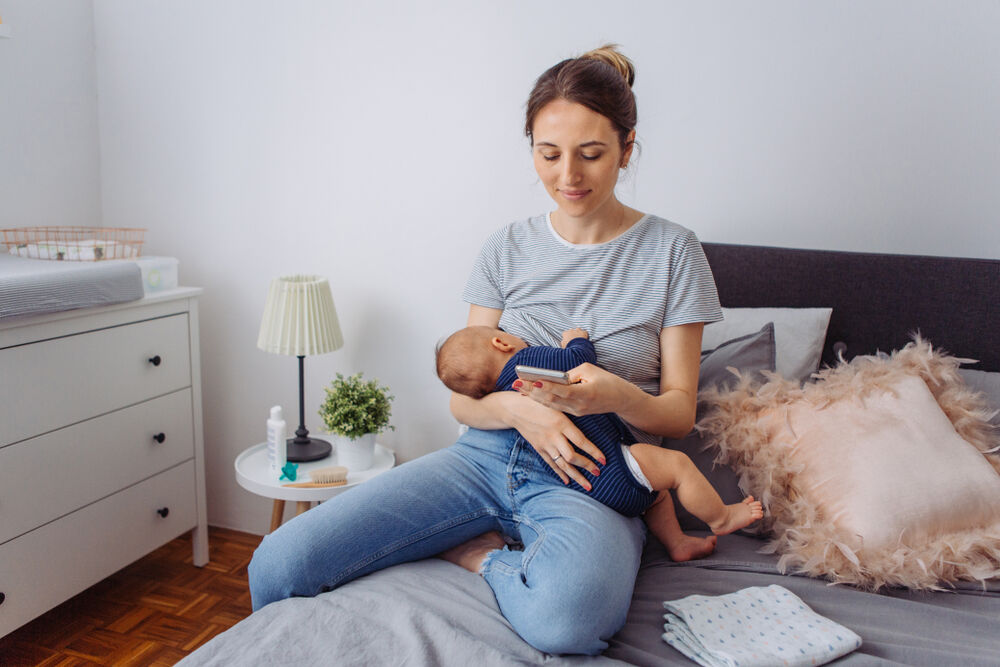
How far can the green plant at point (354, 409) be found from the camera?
6.63 feet

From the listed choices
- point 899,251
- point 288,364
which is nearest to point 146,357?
point 288,364

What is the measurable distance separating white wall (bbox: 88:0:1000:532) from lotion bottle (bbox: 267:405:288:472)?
390 millimetres

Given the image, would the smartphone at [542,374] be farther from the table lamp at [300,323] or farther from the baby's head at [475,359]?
the table lamp at [300,323]

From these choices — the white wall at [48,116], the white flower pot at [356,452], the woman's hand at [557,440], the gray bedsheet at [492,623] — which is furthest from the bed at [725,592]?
the white wall at [48,116]

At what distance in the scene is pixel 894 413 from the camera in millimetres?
1441

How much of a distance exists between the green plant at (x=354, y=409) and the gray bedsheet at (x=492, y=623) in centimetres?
79

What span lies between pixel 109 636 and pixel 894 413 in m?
1.94

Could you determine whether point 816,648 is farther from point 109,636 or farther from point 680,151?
point 109,636

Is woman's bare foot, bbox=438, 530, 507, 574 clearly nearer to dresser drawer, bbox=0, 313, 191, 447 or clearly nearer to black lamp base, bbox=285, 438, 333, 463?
black lamp base, bbox=285, 438, 333, 463

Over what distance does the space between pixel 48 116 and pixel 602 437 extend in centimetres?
206

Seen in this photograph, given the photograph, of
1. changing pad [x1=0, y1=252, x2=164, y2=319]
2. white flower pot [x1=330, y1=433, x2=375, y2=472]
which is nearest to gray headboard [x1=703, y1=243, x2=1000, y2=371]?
white flower pot [x1=330, y1=433, x2=375, y2=472]

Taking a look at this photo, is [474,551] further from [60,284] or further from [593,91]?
[60,284]

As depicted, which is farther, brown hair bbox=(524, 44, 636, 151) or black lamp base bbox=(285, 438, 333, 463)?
black lamp base bbox=(285, 438, 333, 463)

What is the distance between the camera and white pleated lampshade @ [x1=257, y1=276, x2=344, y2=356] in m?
2.08
